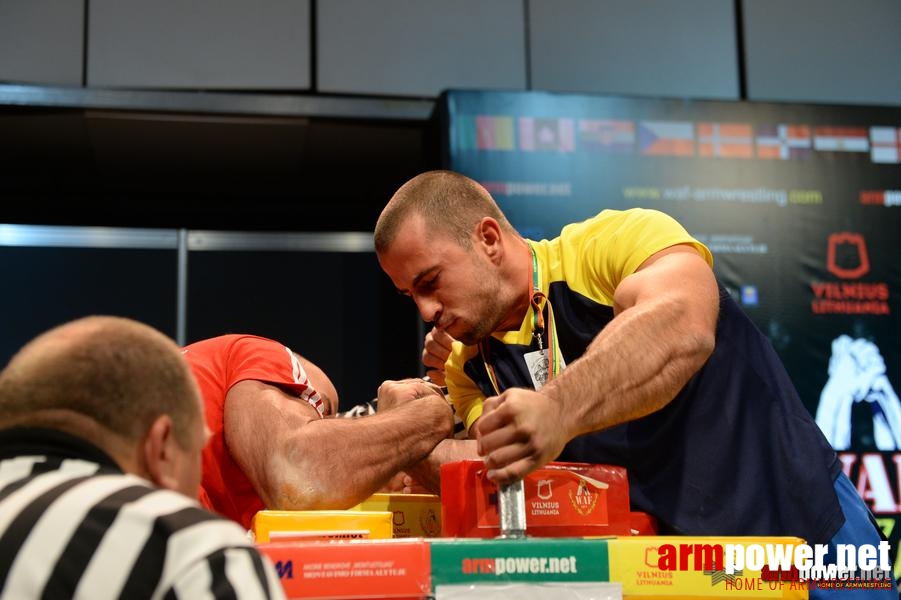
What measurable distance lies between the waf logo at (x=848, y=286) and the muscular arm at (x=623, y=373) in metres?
2.81

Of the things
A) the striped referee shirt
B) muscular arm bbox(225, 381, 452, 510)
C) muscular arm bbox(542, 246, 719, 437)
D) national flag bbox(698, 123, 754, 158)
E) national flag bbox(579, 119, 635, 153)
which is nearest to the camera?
the striped referee shirt

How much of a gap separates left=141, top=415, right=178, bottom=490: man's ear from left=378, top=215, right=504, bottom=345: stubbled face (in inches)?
38.2

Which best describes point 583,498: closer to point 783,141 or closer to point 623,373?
point 623,373

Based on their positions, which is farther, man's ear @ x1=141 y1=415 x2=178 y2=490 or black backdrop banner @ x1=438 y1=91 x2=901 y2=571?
black backdrop banner @ x1=438 y1=91 x2=901 y2=571

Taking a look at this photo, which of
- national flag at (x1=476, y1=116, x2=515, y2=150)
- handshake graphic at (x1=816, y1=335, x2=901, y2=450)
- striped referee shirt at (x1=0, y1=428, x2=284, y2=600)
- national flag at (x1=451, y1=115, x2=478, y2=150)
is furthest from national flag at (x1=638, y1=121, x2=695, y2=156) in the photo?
striped referee shirt at (x1=0, y1=428, x2=284, y2=600)

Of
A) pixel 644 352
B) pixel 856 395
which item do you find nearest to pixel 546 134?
pixel 856 395

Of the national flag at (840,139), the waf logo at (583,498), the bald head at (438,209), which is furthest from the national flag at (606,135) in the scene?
the waf logo at (583,498)

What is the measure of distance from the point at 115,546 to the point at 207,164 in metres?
4.30

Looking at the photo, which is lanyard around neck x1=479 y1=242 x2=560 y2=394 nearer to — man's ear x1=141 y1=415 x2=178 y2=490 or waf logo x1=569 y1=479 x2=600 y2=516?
waf logo x1=569 y1=479 x2=600 y2=516

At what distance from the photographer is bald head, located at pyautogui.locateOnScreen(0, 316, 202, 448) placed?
0.98 meters

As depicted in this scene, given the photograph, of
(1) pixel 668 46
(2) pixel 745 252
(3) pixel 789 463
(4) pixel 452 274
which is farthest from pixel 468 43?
(3) pixel 789 463

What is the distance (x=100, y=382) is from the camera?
994 mm

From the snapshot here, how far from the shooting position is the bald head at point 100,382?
→ 983 millimetres

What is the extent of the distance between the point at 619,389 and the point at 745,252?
10.00ft
